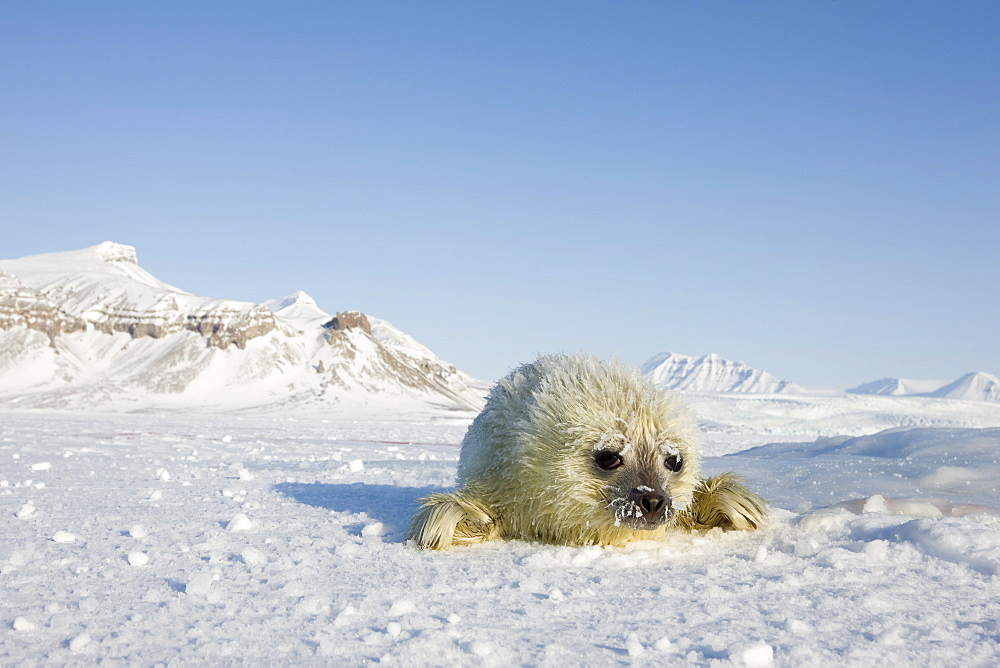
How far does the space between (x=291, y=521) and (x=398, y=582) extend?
178 centimetres

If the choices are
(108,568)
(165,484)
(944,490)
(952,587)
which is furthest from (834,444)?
(108,568)

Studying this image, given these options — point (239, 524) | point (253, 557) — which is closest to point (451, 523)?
point (253, 557)

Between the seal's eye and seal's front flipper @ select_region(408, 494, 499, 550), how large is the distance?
2.36 ft

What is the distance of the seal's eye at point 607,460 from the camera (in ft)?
12.2

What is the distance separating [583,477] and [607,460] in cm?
16

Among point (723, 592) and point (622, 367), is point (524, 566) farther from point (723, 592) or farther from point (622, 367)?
point (622, 367)

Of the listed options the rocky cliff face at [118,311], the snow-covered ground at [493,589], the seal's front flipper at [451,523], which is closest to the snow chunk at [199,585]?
Answer: the snow-covered ground at [493,589]

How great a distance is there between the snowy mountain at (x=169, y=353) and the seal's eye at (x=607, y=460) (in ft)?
215

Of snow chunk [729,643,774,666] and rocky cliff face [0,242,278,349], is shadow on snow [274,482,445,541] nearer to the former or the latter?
snow chunk [729,643,774,666]

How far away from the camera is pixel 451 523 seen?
3.77 m

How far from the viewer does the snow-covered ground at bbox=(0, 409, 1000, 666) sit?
218 cm

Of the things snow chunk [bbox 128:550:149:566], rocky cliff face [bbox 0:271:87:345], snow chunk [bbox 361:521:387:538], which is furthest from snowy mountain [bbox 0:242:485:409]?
snow chunk [bbox 128:550:149:566]

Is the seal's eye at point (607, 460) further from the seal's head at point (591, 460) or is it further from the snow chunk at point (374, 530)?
the snow chunk at point (374, 530)

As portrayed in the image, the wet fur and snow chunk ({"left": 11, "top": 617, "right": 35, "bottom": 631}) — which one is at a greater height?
the wet fur
